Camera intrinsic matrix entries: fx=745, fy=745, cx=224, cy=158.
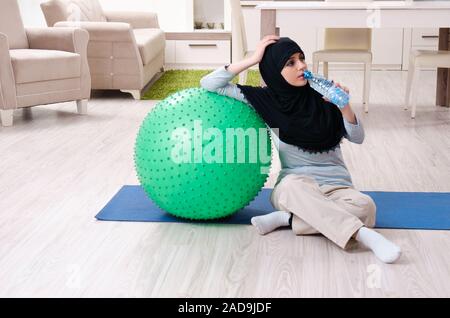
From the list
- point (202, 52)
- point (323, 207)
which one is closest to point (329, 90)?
point (323, 207)

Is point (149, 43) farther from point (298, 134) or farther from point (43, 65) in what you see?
point (298, 134)

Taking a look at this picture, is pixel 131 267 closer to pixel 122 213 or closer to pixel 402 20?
pixel 122 213

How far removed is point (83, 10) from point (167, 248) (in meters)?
4.07

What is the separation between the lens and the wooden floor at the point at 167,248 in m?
2.15

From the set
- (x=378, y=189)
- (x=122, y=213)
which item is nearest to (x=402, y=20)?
(x=378, y=189)

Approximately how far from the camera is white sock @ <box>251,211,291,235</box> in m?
2.61

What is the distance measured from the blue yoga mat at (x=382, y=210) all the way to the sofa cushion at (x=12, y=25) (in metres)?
2.46

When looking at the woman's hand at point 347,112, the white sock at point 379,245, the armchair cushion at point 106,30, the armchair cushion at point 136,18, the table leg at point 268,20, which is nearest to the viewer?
the white sock at point 379,245

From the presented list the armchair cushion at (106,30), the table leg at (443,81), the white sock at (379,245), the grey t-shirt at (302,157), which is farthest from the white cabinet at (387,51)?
the white sock at (379,245)

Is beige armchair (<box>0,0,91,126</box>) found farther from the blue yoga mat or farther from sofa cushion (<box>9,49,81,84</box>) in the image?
the blue yoga mat

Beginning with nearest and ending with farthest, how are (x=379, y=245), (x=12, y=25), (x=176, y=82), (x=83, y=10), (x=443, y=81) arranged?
(x=379, y=245) → (x=12, y=25) → (x=443, y=81) → (x=83, y=10) → (x=176, y=82)

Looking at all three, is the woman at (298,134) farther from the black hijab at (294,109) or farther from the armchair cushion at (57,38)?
the armchair cushion at (57,38)

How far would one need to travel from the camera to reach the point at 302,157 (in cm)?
270

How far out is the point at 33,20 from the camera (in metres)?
7.73
